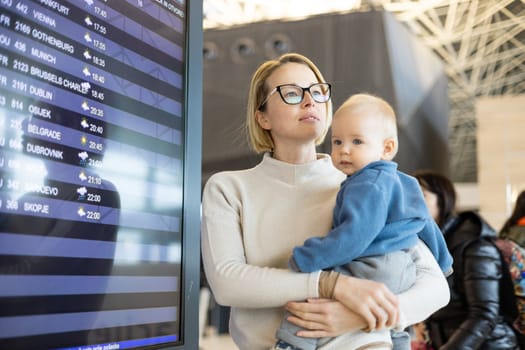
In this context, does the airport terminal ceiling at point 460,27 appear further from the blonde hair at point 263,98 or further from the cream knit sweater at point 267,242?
the cream knit sweater at point 267,242

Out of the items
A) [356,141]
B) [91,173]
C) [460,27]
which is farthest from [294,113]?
[460,27]

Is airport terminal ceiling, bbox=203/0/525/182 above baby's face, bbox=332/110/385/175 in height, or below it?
above

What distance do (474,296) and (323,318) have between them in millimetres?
2123

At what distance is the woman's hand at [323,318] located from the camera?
1.35 meters

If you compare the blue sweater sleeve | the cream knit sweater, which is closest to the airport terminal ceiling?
the cream knit sweater

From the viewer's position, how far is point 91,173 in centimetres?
116

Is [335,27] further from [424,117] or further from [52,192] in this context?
[52,192]

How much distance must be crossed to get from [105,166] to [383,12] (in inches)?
282

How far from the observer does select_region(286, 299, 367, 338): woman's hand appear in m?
1.35

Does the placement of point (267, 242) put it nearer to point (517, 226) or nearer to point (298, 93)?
point (298, 93)

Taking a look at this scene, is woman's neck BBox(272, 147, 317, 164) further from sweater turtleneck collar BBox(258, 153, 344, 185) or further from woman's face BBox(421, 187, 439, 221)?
woman's face BBox(421, 187, 439, 221)

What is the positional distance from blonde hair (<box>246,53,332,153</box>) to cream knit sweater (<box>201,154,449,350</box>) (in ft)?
0.22

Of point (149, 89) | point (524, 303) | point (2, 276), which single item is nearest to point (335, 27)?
point (524, 303)

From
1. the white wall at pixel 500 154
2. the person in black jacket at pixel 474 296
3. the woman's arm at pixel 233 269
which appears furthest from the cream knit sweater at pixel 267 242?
the white wall at pixel 500 154
